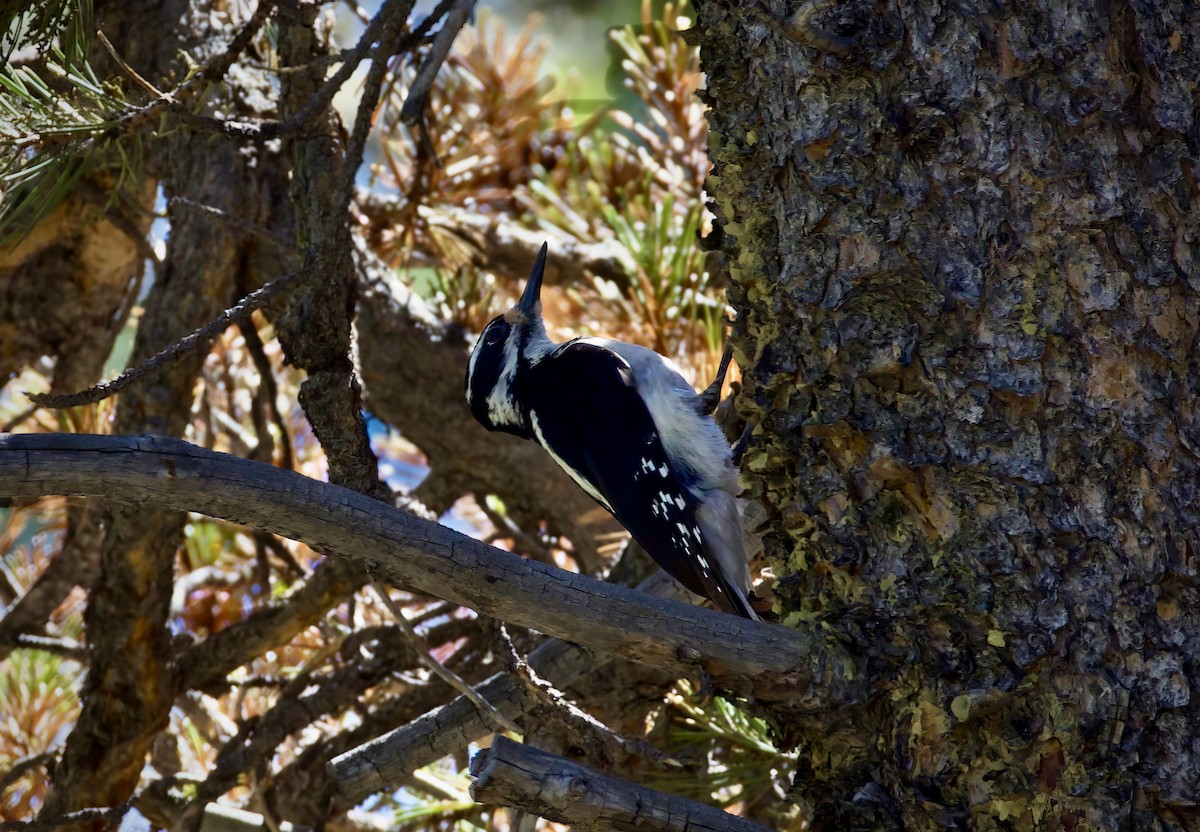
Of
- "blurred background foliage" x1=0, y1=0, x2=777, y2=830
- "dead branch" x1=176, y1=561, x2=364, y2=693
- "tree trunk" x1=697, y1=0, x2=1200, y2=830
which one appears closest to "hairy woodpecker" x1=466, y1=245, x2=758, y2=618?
"blurred background foliage" x1=0, y1=0, x2=777, y2=830

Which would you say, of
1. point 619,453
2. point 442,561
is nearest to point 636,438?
point 619,453

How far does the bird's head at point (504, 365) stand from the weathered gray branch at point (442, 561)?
144 centimetres

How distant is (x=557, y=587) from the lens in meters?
1.38

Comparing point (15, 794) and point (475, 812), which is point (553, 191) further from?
point (15, 794)

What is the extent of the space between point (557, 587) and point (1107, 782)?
0.71 m

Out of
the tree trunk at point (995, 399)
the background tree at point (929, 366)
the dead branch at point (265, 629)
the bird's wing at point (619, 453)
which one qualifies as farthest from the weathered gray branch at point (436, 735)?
the dead branch at point (265, 629)

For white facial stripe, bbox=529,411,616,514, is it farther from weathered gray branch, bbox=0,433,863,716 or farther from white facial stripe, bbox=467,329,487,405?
weathered gray branch, bbox=0,433,863,716

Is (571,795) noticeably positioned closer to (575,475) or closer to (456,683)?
(456,683)

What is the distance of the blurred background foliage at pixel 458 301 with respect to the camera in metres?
2.86

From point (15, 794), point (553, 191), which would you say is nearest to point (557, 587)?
point (553, 191)

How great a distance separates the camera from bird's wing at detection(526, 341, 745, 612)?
2.29 m

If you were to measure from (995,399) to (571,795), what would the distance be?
74 cm

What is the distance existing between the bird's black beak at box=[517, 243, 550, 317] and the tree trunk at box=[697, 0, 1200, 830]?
49.6 inches

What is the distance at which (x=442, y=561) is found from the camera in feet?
4.39
